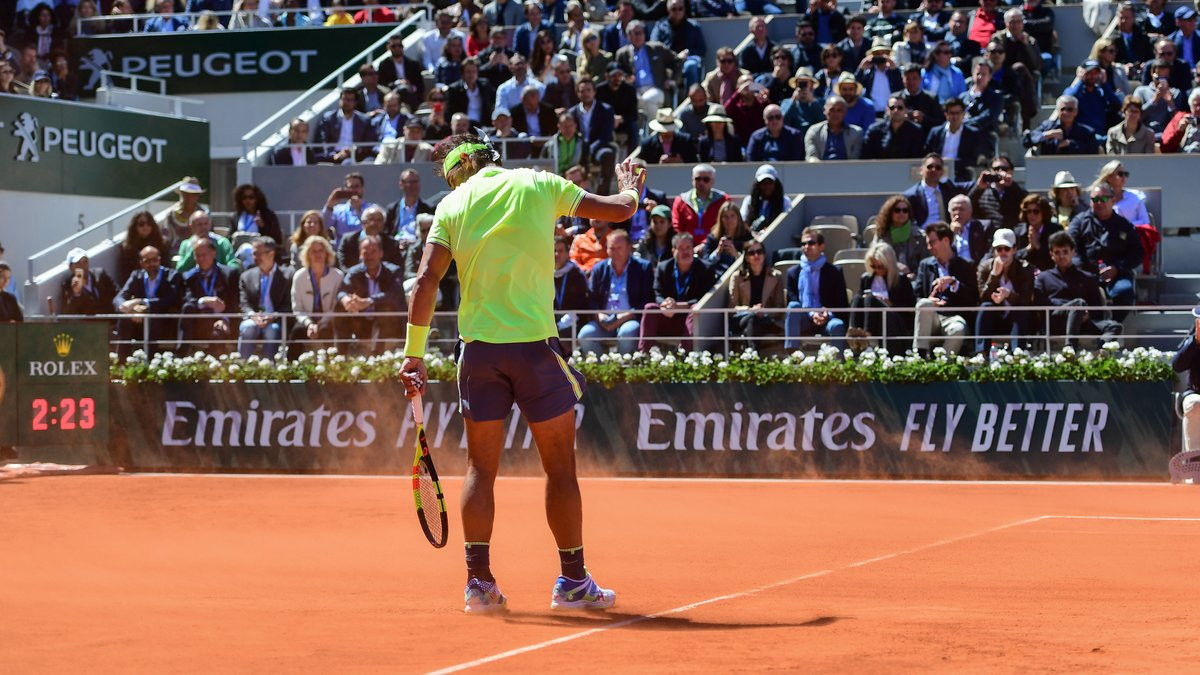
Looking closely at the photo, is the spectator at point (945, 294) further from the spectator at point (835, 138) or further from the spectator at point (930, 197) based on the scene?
the spectator at point (835, 138)

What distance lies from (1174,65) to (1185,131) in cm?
141

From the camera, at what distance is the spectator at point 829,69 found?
23266mm

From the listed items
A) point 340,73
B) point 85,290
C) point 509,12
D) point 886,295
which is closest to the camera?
point 886,295

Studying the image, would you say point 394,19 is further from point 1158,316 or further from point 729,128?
point 1158,316

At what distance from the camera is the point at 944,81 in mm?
22750

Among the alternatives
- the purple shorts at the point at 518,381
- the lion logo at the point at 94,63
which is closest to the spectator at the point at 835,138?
the purple shorts at the point at 518,381

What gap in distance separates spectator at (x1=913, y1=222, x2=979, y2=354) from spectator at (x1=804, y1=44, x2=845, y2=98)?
538 centimetres

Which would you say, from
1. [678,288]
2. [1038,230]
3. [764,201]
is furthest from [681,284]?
[1038,230]

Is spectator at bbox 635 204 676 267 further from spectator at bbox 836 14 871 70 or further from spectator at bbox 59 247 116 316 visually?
spectator at bbox 59 247 116 316

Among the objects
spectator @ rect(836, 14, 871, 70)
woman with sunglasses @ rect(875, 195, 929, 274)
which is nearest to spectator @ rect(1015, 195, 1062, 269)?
woman with sunglasses @ rect(875, 195, 929, 274)

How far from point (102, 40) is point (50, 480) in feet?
50.3

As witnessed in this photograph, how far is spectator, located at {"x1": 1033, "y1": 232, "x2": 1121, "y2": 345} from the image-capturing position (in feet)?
59.0

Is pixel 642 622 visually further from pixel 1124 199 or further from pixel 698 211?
pixel 698 211

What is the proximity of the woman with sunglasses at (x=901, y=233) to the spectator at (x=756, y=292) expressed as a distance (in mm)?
1377
